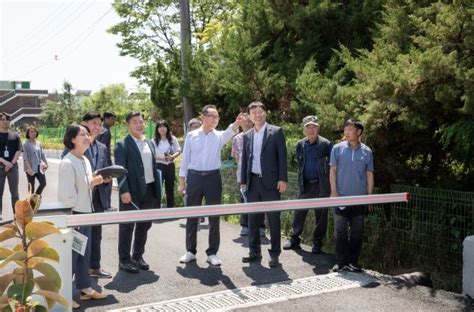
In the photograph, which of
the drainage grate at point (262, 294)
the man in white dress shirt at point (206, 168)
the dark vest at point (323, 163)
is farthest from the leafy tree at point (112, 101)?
the drainage grate at point (262, 294)

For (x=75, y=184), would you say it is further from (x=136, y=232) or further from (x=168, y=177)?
(x=168, y=177)

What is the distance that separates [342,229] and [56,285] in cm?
389

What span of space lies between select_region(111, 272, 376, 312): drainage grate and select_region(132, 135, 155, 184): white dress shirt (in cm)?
161

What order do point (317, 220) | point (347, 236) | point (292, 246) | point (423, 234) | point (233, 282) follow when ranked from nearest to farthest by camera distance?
1. point (233, 282)
2. point (347, 236)
3. point (423, 234)
4. point (317, 220)
5. point (292, 246)

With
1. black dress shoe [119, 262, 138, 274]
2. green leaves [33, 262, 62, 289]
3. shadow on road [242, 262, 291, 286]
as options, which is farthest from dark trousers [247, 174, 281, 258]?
green leaves [33, 262, 62, 289]

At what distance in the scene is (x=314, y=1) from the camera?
31.8ft

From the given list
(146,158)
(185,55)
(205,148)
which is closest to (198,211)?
(146,158)

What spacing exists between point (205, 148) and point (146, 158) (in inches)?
28.6

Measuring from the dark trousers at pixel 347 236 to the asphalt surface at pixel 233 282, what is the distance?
31 cm

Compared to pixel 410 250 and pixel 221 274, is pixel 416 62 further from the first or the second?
pixel 221 274

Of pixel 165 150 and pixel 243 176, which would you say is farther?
pixel 165 150

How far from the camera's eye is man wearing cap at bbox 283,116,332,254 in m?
7.22

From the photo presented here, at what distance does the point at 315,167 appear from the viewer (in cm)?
728

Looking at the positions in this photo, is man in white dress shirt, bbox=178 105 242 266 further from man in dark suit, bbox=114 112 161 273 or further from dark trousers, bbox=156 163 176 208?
dark trousers, bbox=156 163 176 208
